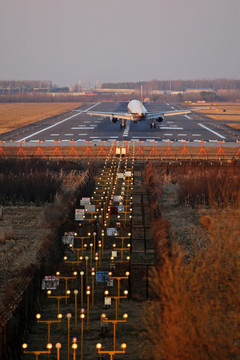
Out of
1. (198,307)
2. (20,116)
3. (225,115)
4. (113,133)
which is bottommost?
(113,133)

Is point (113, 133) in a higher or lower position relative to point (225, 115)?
lower

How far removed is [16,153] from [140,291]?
3698 centimetres

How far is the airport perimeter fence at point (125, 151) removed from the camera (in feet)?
168

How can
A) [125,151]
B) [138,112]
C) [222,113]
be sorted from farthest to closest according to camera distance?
[222,113] < [138,112] < [125,151]

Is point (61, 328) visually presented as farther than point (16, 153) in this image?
No

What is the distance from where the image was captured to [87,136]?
231ft

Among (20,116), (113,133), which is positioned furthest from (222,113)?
(113,133)

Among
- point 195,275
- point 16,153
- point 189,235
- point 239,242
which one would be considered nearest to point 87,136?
point 16,153

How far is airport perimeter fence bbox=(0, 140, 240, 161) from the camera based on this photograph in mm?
51219

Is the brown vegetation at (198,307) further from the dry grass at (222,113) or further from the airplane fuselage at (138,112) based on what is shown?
the dry grass at (222,113)

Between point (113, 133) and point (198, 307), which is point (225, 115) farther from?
point (198, 307)

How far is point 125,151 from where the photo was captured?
162 ft

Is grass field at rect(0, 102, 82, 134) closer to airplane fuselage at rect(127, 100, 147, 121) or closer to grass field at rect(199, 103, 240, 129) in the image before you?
airplane fuselage at rect(127, 100, 147, 121)

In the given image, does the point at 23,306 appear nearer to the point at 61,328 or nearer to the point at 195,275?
the point at 61,328
